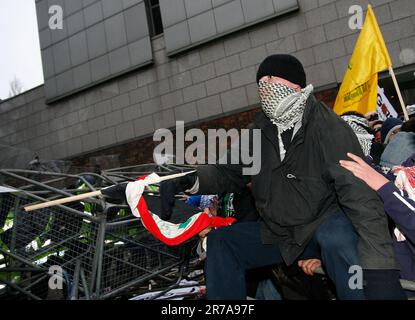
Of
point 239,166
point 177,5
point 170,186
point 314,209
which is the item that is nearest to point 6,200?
point 170,186

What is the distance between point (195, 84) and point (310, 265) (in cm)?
971

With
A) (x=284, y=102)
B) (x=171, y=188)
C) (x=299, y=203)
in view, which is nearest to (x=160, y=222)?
(x=171, y=188)

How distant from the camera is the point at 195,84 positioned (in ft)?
37.8

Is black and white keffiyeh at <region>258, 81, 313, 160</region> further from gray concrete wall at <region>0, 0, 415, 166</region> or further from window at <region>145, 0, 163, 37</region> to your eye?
window at <region>145, 0, 163, 37</region>

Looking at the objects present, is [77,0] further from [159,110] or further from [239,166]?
[239,166]

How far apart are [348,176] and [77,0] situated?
14.3 metres

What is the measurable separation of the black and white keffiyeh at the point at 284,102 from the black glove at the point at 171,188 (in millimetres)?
695

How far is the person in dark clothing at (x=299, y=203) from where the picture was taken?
6.32ft

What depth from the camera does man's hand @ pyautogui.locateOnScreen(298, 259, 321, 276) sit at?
2.33 metres

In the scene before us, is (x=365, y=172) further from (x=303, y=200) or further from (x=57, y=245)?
(x=57, y=245)

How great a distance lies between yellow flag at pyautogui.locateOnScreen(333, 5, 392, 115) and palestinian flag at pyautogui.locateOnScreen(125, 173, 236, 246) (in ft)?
8.54

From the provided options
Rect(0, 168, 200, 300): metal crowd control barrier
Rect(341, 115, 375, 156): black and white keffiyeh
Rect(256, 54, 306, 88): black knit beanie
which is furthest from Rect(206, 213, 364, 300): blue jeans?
Rect(341, 115, 375, 156): black and white keffiyeh

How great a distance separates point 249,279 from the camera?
3111 millimetres
